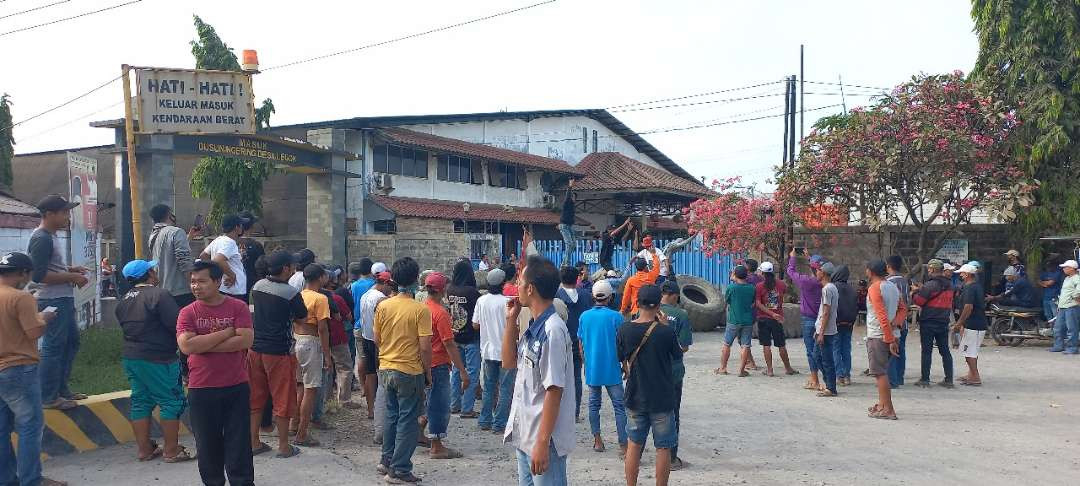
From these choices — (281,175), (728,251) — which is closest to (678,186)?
(728,251)

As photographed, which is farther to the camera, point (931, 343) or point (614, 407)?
point (931, 343)

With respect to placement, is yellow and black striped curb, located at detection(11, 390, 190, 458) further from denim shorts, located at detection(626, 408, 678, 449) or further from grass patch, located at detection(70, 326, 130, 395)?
denim shorts, located at detection(626, 408, 678, 449)

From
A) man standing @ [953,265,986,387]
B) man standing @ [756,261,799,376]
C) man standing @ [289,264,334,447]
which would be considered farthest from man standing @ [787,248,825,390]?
man standing @ [289,264,334,447]

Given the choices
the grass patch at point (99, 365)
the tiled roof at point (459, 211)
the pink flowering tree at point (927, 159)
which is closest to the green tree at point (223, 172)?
the tiled roof at point (459, 211)

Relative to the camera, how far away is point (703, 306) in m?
17.3

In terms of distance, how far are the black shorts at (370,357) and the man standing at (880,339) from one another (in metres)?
5.47

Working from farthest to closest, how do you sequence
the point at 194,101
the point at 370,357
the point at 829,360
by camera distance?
the point at 194,101 < the point at 829,360 < the point at 370,357

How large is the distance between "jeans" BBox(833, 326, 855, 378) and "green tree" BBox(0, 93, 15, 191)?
22249mm

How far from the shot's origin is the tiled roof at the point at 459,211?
24516 millimetres

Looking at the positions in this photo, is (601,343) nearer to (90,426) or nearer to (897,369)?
(90,426)

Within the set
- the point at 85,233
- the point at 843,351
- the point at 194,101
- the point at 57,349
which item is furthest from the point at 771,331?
the point at 85,233

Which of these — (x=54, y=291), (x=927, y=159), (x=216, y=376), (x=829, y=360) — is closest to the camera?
(x=216, y=376)

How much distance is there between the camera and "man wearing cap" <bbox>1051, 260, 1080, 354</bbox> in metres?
13.8

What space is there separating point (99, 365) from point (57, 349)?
3453 millimetres
